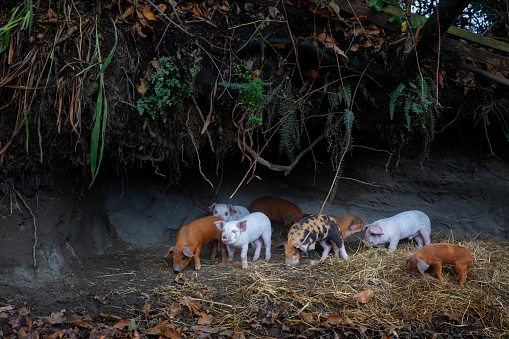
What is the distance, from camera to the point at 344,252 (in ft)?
19.1

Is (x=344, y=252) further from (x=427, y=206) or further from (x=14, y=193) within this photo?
(x=14, y=193)

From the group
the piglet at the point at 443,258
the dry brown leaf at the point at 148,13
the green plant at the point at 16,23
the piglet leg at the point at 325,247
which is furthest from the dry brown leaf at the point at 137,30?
the piglet at the point at 443,258

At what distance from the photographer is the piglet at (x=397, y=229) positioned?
615 cm

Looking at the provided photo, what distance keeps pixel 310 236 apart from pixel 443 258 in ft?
5.30

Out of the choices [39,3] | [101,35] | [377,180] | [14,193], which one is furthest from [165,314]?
[377,180]

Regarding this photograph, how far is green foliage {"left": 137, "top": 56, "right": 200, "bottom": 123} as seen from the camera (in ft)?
16.2

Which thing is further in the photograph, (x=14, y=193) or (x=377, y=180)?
(x=377, y=180)

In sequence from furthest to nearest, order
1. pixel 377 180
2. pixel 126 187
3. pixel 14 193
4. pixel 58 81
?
pixel 377 180 → pixel 126 187 → pixel 14 193 → pixel 58 81

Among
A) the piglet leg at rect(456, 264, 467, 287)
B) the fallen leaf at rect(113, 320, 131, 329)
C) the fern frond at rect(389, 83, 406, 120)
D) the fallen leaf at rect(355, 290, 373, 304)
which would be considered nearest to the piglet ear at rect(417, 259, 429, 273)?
the piglet leg at rect(456, 264, 467, 287)

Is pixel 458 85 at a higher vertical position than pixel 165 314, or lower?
higher

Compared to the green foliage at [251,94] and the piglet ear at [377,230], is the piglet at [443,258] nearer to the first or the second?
the piglet ear at [377,230]

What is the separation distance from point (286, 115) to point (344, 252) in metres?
2.16

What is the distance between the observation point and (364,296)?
4363 mm

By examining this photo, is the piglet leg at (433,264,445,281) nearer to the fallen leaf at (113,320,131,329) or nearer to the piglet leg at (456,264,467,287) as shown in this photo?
the piglet leg at (456,264,467,287)
